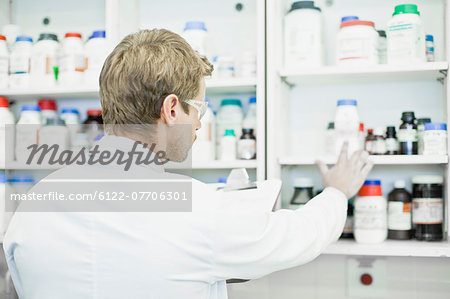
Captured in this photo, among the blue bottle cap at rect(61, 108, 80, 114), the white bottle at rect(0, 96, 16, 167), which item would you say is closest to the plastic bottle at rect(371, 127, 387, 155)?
the blue bottle cap at rect(61, 108, 80, 114)

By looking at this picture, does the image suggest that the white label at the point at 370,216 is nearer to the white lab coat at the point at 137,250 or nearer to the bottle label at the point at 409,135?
the bottle label at the point at 409,135

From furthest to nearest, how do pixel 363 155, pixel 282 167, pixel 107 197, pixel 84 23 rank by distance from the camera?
pixel 84 23 < pixel 282 167 < pixel 363 155 < pixel 107 197

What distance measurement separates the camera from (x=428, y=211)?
4.78 feet

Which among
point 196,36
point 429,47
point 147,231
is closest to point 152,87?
point 147,231

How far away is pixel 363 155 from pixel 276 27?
0.55 m

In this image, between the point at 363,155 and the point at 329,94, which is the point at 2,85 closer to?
the point at 329,94

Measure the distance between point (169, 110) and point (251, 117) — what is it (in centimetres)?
78

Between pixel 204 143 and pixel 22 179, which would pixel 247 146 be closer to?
pixel 204 143

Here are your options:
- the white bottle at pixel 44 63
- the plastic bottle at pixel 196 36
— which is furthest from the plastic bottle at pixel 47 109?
the plastic bottle at pixel 196 36

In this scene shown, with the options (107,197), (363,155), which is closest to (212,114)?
(363,155)

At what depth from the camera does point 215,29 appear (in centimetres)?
181

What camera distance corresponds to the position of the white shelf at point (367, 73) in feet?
4.74

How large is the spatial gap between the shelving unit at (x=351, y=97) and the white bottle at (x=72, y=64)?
691 mm

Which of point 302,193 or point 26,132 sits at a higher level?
point 26,132
